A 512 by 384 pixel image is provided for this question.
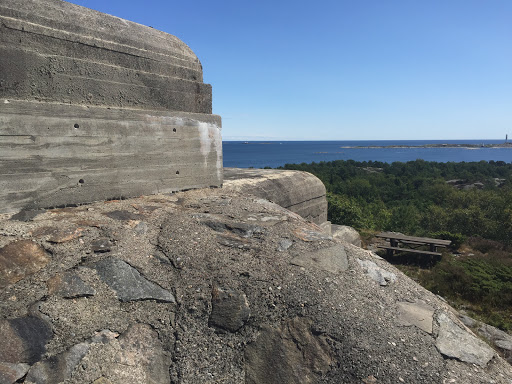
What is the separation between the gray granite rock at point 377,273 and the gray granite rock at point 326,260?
0.44ft

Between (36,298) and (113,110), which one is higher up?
(113,110)

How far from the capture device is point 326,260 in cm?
254

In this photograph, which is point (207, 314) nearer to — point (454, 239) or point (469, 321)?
point (469, 321)

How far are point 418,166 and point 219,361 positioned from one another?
52.3 meters

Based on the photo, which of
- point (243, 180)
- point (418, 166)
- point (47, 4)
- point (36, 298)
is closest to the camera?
point (36, 298)

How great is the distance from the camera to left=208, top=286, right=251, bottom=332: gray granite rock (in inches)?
81.0

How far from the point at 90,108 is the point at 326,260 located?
222 centimetres

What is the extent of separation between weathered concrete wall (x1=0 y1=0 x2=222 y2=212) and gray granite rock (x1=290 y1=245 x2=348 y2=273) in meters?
1.77

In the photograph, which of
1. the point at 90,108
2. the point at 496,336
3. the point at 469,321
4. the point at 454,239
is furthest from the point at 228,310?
the point at 454,239

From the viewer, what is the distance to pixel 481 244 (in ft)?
45.3

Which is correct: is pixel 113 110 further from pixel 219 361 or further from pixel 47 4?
pixel 219 361

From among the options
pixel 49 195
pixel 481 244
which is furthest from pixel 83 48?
pixel 481 244

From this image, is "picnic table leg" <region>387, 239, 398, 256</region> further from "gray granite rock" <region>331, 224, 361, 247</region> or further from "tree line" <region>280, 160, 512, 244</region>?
"gray granite rock" <region>331, 224, 361, 247</region>

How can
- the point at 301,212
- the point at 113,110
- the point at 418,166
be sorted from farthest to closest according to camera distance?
the point at 418,166 → the point at 301,212 → the point at 113,110
